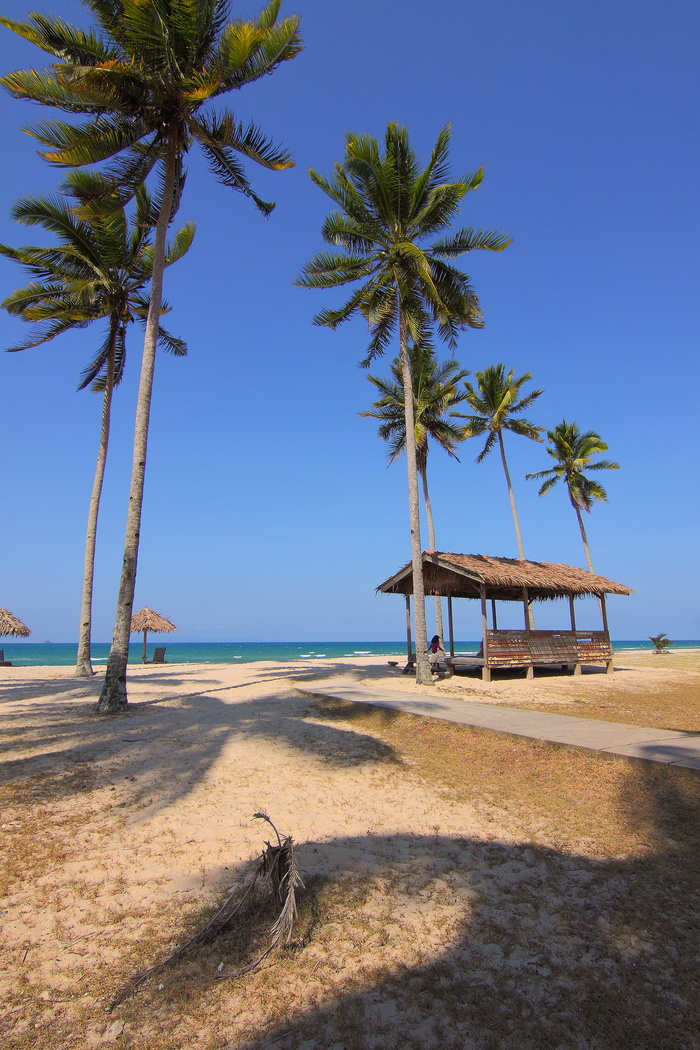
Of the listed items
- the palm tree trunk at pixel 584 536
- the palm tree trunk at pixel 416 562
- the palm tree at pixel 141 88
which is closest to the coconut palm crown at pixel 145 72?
the palm tree at pixel 141 88

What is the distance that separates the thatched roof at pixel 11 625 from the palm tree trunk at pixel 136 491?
22.2 meters

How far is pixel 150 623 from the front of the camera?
31016 mm

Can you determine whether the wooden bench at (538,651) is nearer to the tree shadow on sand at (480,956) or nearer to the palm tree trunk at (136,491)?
the palm tree trunk at (136,491)

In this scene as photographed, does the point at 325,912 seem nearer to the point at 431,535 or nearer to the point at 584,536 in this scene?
the point at 431,535

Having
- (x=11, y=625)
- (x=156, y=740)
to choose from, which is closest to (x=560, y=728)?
(x=156, y=740)

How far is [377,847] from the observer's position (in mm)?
5191

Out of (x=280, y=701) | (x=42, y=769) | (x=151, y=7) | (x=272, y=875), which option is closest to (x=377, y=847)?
(x=272, y=875)

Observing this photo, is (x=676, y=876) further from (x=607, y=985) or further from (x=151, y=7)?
(x=151, y=7)

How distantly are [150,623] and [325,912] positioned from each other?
2913 centimetres

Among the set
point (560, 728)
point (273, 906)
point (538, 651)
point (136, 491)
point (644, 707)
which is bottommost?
point (273, 906)

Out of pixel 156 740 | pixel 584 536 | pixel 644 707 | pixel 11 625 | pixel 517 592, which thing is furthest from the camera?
pixel 584 536

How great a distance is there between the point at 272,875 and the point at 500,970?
5.39 feet

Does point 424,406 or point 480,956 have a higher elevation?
point 424,406

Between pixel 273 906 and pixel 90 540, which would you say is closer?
pixel 273 906
